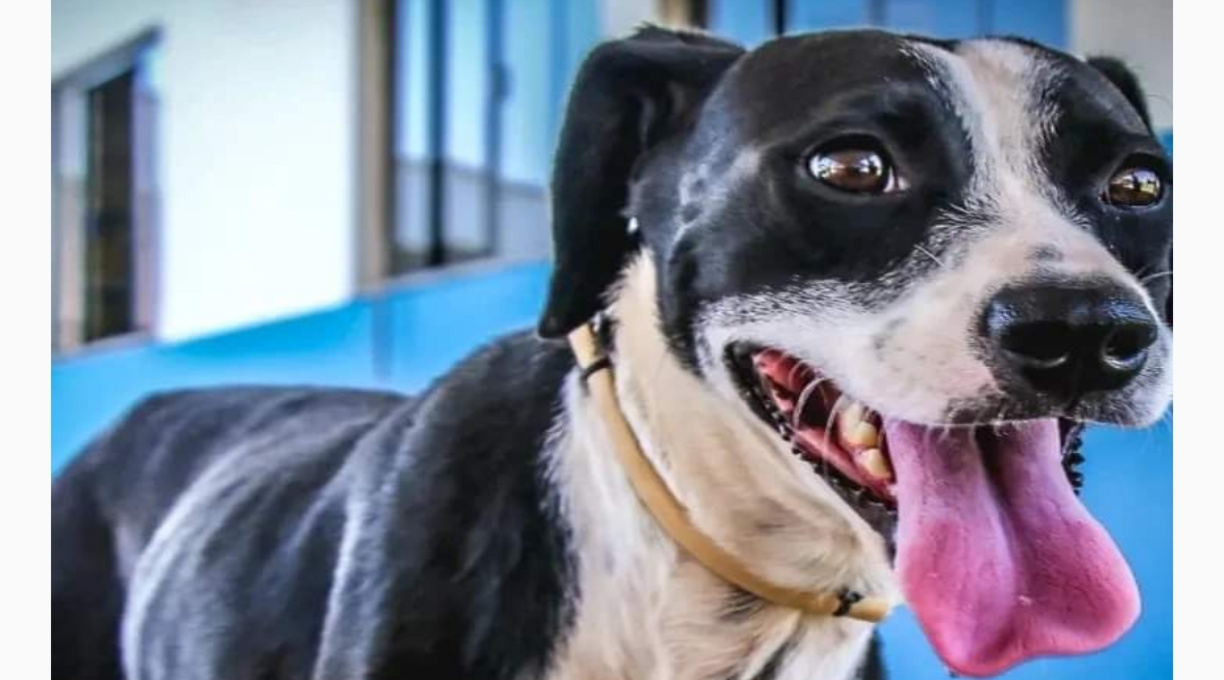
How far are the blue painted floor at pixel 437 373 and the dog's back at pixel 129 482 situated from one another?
0.02 meters

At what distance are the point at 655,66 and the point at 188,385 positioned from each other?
666 millimetres

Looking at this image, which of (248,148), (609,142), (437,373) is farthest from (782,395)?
(248,148)

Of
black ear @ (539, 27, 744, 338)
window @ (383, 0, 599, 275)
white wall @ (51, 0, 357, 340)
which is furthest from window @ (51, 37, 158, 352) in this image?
black ear @ (539, 27, 744, 338)

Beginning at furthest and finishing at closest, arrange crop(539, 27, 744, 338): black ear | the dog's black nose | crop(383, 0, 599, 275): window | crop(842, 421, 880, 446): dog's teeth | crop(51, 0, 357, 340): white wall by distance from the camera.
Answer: crop(51, 0, 357, 340): white wall → crop(383, 0, 599, 275): window → crop(539, 27, 744, 338): black ear → crop(842, 421, 880, 446): dog's teeth → the dog's black nose

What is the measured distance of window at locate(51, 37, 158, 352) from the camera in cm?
164

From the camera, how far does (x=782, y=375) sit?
1.14 m

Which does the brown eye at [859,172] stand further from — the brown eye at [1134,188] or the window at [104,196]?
the window at [104,196]

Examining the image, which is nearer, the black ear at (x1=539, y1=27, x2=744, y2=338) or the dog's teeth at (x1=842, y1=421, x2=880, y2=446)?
the dog's teeth at (x1=842, y1=421, x2=880, y2=446)

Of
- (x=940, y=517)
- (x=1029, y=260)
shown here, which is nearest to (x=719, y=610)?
A: (x=940, y=517)

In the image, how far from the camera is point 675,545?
1220 mm

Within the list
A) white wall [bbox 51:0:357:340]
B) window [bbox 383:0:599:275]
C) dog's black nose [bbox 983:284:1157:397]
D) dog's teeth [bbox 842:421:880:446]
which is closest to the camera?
dog's black nose [bbox 983:284:1157:397]

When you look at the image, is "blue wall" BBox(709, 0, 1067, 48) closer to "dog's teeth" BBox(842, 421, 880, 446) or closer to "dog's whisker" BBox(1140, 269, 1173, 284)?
"dog's whisker" BBox(1140, 269, 1173, 284)

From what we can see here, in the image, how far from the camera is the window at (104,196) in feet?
5.38
